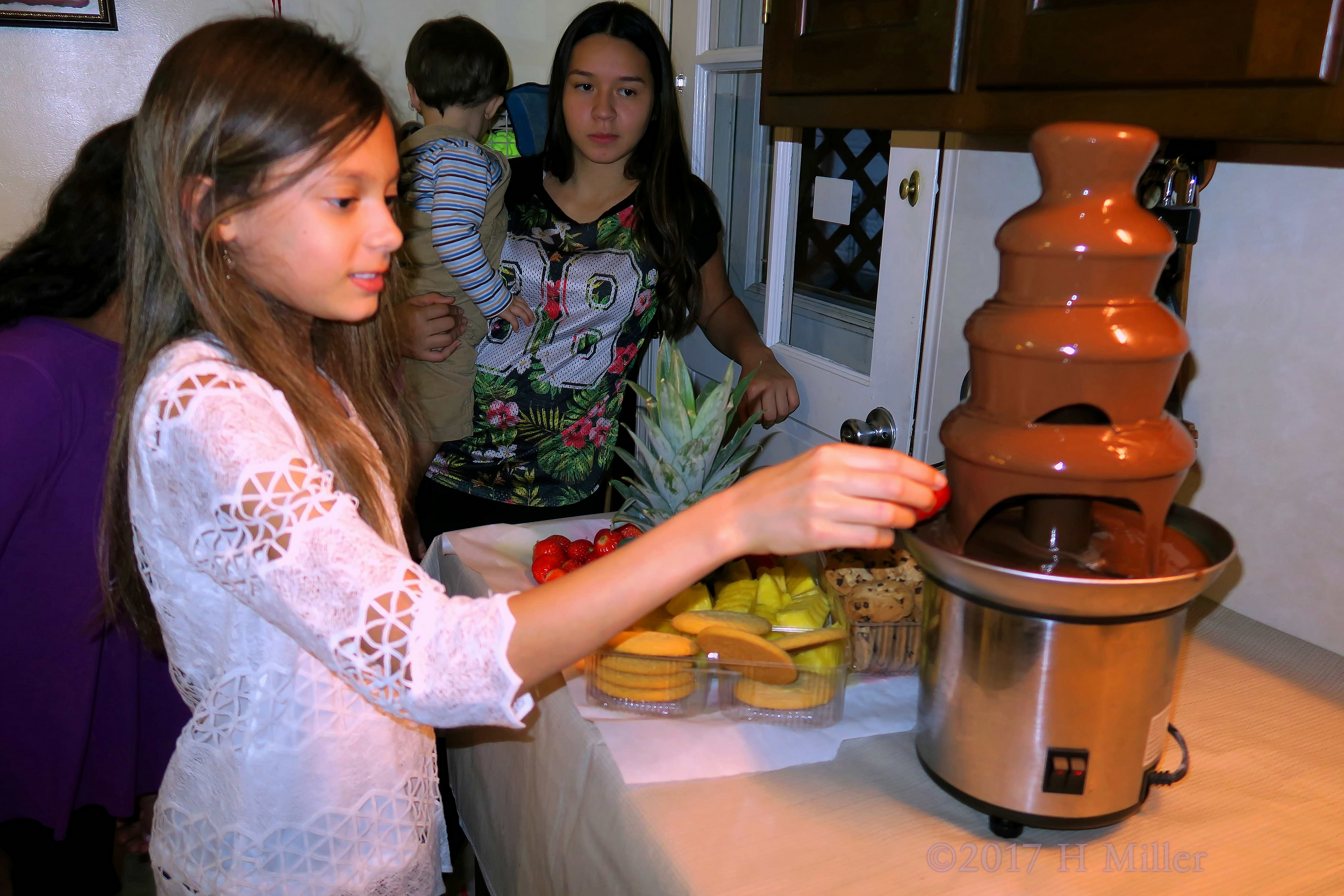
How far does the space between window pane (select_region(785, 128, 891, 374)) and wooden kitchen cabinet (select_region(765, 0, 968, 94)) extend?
386 mm

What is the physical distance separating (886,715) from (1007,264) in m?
0.51

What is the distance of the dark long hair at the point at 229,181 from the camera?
0.84m

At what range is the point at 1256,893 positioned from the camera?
30.7 inches

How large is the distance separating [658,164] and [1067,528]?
4.65 feet

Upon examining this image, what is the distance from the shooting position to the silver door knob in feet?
5.64

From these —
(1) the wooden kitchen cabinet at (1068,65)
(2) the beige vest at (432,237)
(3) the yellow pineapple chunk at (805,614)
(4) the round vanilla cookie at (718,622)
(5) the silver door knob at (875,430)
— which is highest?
(1) the wooden kitchen cabinet at (1068,65)

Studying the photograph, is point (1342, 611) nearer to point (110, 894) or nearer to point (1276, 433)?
point (1276, 433)

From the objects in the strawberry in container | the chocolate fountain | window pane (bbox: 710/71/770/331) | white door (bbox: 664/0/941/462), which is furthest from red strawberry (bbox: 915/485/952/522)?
window pane (bbox: 710/71/770/331)

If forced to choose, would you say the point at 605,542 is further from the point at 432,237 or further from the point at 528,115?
the point at 528,115

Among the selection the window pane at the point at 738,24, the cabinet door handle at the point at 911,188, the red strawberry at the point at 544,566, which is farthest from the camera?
the window pane at the point at 738,24

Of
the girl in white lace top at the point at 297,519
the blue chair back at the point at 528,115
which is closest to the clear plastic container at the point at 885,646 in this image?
the girl in white lace top at the point at 297,519

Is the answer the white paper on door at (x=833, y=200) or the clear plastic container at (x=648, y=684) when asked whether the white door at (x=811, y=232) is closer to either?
the white paper on door at (x=833, y=200)

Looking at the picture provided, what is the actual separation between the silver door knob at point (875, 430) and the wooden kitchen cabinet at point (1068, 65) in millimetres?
561

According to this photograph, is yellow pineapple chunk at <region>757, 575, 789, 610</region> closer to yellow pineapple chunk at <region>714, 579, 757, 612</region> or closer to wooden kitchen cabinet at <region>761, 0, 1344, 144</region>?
yellow pineapple chunk at <region>714, 579, 757, 612</region>
